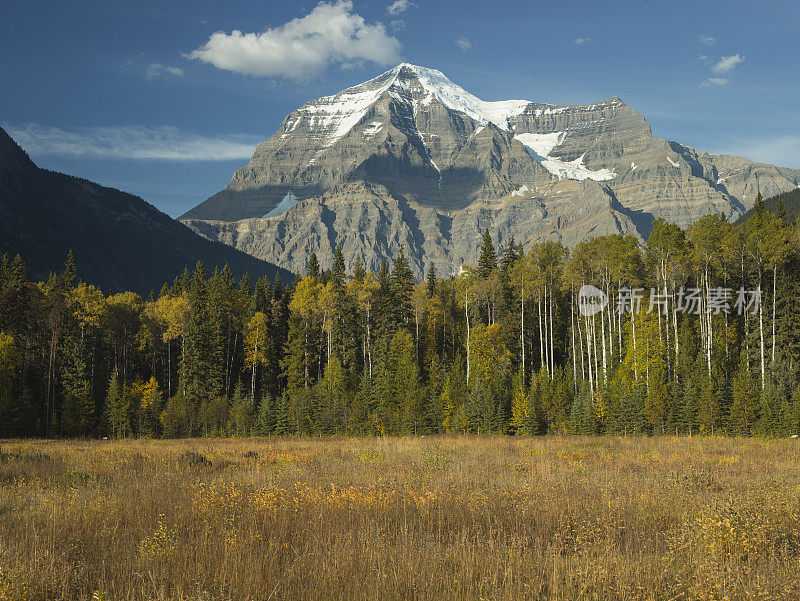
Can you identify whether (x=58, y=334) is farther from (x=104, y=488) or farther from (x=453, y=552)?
(x=453, y=552)

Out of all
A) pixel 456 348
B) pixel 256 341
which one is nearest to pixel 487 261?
pixel 456 348

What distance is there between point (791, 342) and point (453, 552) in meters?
45.8

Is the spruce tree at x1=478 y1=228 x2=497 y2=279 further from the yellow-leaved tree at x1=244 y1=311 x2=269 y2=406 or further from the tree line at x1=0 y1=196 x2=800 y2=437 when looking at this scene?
the yellow-leaved tree at x1=244 y1=311 x2=269 y2=406

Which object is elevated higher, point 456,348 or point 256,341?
point 256,341

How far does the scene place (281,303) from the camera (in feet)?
222

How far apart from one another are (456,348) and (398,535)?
2081 inches

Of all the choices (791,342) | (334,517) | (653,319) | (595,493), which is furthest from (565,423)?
(334,517)

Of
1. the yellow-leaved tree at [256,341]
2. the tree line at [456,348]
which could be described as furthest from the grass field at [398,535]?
the yellow-leaved tree at [256,341]

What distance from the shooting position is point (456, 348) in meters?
61.0

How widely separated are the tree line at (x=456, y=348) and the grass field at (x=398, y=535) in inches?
1107

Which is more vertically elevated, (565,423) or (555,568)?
(555,568)

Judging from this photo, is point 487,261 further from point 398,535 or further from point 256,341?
point 398,535

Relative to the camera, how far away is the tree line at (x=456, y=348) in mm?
41500

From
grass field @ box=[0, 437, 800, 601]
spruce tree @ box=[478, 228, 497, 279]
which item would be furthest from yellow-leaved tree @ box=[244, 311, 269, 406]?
grass field @ box=[0, 437, 800, 601]
